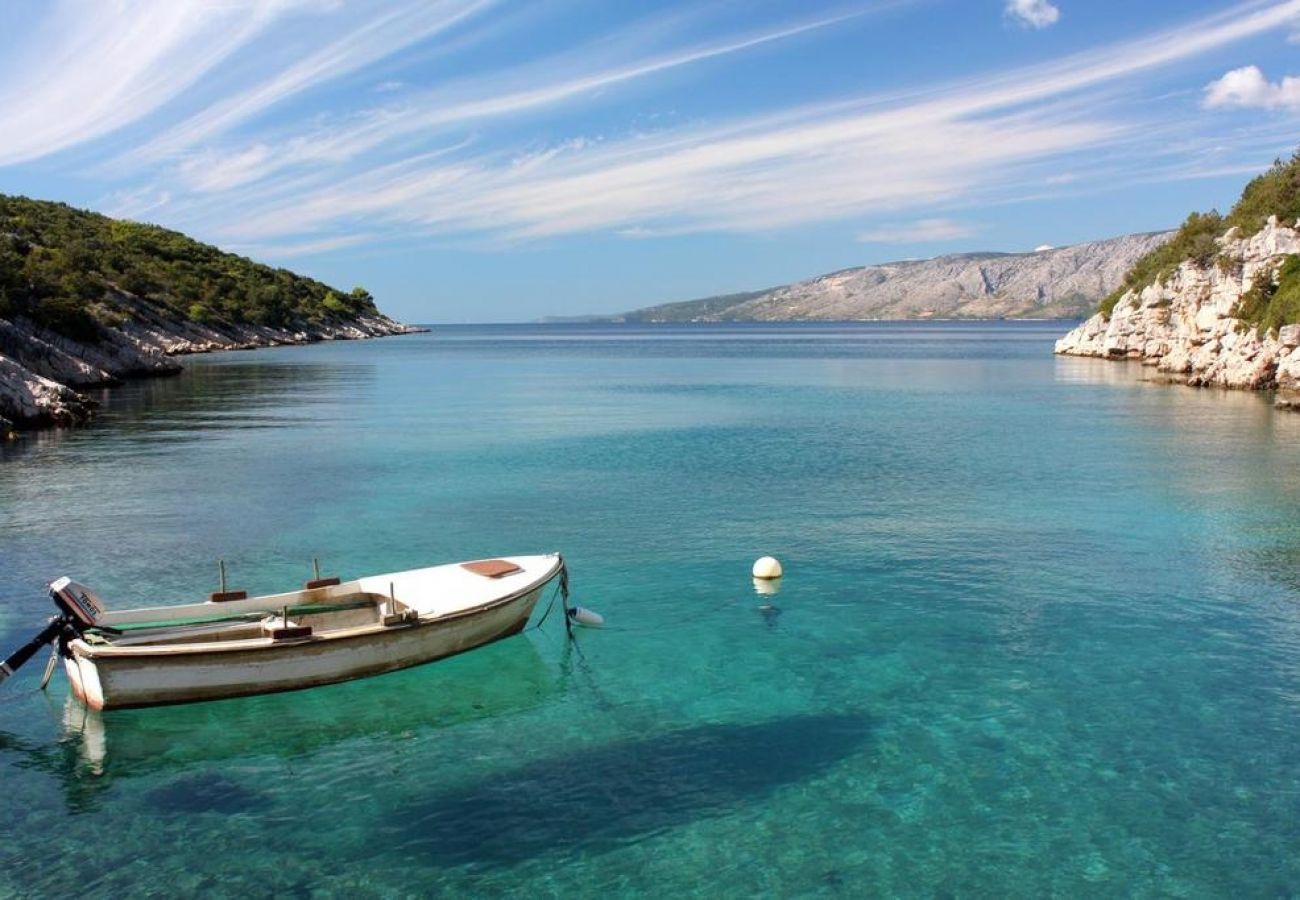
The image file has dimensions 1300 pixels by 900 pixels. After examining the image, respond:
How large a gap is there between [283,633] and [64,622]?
3.61 m

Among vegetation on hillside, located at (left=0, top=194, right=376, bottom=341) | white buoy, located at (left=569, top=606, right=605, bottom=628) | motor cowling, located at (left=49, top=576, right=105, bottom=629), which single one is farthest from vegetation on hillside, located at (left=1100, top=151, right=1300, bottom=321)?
vegetation on hillside, located at (left=0, top=194, right=376, bottom=341)

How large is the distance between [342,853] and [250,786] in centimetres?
275

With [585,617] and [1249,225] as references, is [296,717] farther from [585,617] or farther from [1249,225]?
[1249,225]

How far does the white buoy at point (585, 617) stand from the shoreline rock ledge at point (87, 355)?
42160 millimetres

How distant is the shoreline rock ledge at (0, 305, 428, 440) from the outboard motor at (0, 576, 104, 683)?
1538 inches

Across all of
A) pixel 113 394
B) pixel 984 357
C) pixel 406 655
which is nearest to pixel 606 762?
pixel 406 655

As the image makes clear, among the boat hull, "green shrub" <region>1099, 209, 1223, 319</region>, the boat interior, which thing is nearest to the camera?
the boat hull

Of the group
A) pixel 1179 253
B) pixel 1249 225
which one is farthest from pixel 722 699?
pixel 1179 253

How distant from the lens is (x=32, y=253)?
311 ft

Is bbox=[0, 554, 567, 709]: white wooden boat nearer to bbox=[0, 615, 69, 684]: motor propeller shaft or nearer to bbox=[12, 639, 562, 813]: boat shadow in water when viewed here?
bbox=[0, 615, 69, 684]: motor propeller shaft

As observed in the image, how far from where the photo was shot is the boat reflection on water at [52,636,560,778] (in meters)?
15.7

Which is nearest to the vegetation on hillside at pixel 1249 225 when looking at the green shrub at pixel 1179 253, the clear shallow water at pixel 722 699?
the green shrub at pixel 1179 253

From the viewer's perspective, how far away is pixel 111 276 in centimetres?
12000

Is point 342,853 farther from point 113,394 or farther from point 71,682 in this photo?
point 113,394
